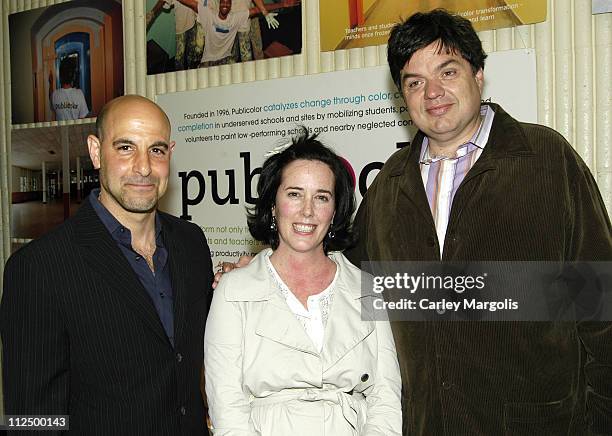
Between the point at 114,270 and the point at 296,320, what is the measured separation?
24.0 inches

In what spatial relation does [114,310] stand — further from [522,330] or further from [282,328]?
[522,330]

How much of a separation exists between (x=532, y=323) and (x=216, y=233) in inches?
96.3

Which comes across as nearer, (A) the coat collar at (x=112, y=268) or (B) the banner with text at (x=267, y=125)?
(A) the coat collar at (x=112, y=268)

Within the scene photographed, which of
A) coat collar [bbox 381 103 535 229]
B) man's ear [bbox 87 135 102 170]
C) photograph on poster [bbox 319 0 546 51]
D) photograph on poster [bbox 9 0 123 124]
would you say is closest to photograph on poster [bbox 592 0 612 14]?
photograph on poster [bbox 319 0 546 51]

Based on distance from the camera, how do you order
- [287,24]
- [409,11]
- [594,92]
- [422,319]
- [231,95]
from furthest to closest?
[231,95] < [287,24] < [409,11] < [594,92] < [422,319]

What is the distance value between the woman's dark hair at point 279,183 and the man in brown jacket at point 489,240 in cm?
21

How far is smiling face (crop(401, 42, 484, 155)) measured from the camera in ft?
6.98

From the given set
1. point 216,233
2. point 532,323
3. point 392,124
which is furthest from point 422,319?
point 216,233

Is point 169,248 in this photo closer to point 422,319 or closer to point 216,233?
point 422,319

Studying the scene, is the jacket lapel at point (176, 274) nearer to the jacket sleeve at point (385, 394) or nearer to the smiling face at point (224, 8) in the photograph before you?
the jacket sleeve at point (385, 394)

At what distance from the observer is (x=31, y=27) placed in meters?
4.89

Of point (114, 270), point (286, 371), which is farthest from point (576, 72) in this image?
point (114, 270)

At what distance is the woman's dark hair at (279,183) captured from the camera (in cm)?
220

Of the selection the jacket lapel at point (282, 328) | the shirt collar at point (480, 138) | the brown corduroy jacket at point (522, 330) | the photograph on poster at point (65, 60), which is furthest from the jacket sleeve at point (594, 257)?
the photograph on poster at point (65, 60)
